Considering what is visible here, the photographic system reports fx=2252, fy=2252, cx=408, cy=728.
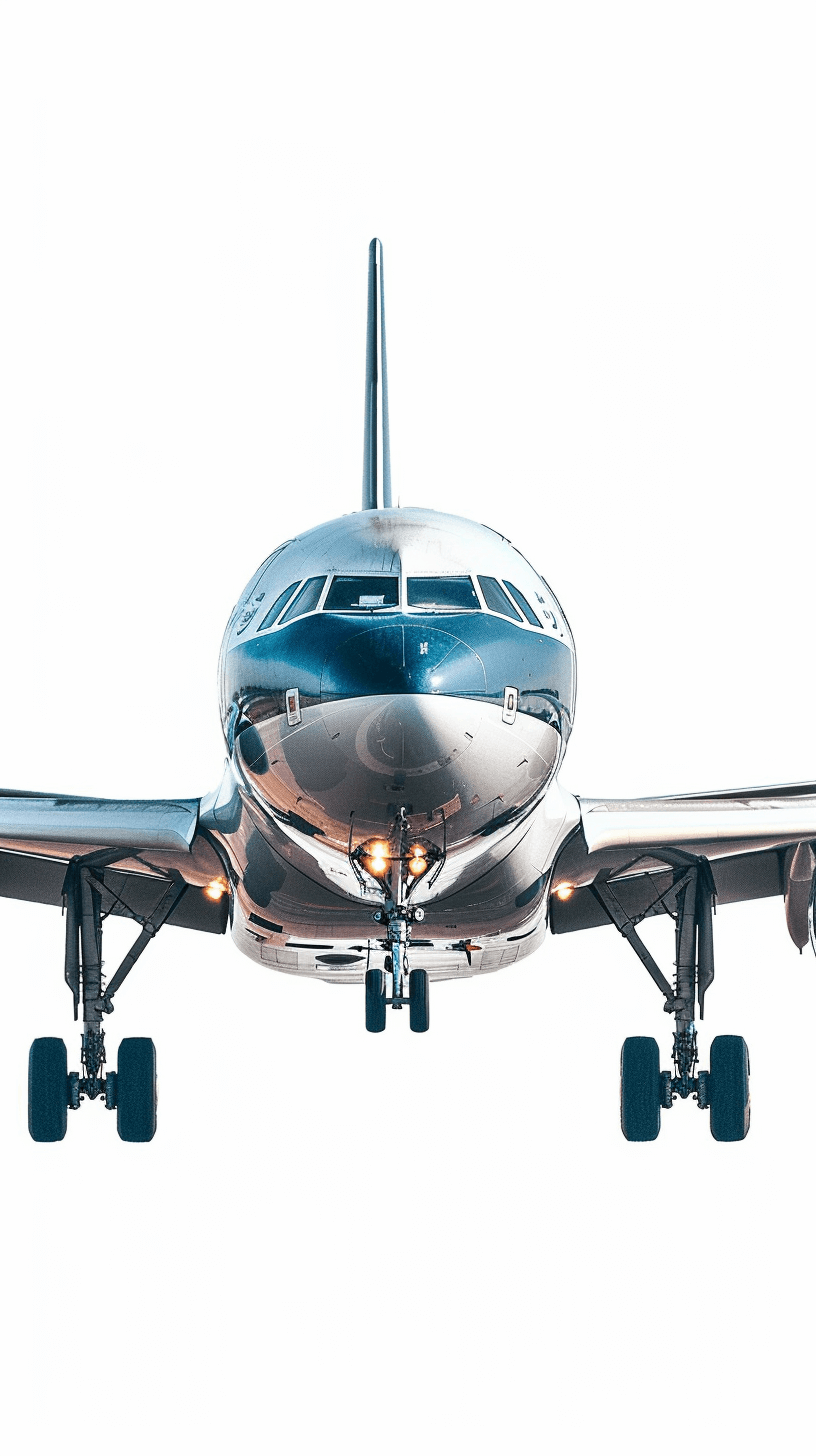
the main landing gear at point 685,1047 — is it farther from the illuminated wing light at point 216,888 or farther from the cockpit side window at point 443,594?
the cockpit side window at point 443,594

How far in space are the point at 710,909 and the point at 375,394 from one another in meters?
7.92

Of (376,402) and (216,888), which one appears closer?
(216,888)

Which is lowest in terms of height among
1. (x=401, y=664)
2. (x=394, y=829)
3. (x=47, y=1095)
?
(x=47, y=1095)

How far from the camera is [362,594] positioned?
764 inches

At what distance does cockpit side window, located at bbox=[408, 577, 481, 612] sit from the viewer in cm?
1928

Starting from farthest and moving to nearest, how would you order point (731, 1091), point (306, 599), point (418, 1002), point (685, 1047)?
1. point (685, 1047)
2. point (731, 1091)
3. point (418, 1002)
4. point (306, 599)

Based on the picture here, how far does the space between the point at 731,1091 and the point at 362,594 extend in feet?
32.3

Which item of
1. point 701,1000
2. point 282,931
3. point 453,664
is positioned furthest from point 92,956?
point 453,664

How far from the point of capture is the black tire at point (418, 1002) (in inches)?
823

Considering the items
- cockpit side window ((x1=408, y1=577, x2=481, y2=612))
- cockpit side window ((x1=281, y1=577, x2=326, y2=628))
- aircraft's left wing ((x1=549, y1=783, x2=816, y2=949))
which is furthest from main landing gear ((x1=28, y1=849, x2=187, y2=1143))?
cockpit side window ((x1=408, y1=577, x2=481, y2=612))

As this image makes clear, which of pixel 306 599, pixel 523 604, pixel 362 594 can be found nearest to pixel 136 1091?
pixel 306 599

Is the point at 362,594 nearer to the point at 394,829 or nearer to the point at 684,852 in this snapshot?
the point at 394,829

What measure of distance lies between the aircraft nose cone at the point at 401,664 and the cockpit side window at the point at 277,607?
1367 mm

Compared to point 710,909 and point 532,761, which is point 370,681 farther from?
point 710,909
